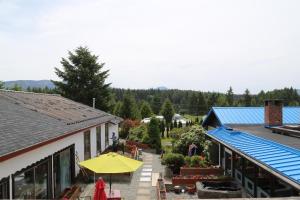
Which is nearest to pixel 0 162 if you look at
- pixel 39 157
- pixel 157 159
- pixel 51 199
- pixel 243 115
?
pixel 39 157

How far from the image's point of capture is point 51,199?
1417 centimetres

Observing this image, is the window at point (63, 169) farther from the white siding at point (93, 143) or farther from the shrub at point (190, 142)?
the shrub at point (190, 142)

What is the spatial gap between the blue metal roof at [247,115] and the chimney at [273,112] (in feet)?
8.02

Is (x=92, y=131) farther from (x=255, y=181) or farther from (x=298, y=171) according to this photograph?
(x=298, y=171)

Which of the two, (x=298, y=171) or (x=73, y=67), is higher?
(x=73, y=67)

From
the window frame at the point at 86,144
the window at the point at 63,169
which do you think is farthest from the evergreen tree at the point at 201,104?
the window at the point at 63,169

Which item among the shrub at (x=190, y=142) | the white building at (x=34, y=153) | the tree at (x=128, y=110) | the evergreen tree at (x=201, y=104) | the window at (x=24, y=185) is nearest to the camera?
the white building at (x=34, y=153)

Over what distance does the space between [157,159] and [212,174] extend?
7.71 meters

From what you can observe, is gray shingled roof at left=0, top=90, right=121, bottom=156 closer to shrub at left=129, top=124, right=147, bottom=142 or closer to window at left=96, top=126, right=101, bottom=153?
window at left=96, top=126, right=101, bottom=153

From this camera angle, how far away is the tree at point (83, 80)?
50.2 meters

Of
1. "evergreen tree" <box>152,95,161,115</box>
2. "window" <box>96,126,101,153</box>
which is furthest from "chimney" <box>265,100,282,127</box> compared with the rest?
"evergreen tree" <box>152,95,161,115</box>

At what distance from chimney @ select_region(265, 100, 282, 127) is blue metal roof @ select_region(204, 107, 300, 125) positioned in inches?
96.3

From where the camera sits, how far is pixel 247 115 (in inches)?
957

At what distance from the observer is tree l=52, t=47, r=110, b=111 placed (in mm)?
50156
